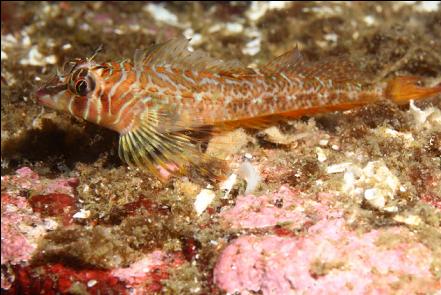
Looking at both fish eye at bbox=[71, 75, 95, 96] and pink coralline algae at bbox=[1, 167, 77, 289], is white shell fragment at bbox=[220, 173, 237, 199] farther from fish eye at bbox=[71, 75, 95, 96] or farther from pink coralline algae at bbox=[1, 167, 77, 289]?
fish eye at bbox=[71, 75, 95, 96]

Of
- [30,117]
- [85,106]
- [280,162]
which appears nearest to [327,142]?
[280,162]

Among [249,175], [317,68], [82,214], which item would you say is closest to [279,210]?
[249,175]

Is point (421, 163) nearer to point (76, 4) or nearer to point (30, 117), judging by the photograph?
point (30, 117)

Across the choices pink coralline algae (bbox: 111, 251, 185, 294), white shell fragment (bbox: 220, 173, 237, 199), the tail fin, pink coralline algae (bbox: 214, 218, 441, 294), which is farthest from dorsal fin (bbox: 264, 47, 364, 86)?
pink coralline algae (bbox: 111, 251, 185, 294)

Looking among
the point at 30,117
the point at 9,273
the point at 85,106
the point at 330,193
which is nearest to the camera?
the point at 9,273

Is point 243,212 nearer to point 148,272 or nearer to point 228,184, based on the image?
point 228,184

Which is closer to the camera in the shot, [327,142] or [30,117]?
[327,142]
